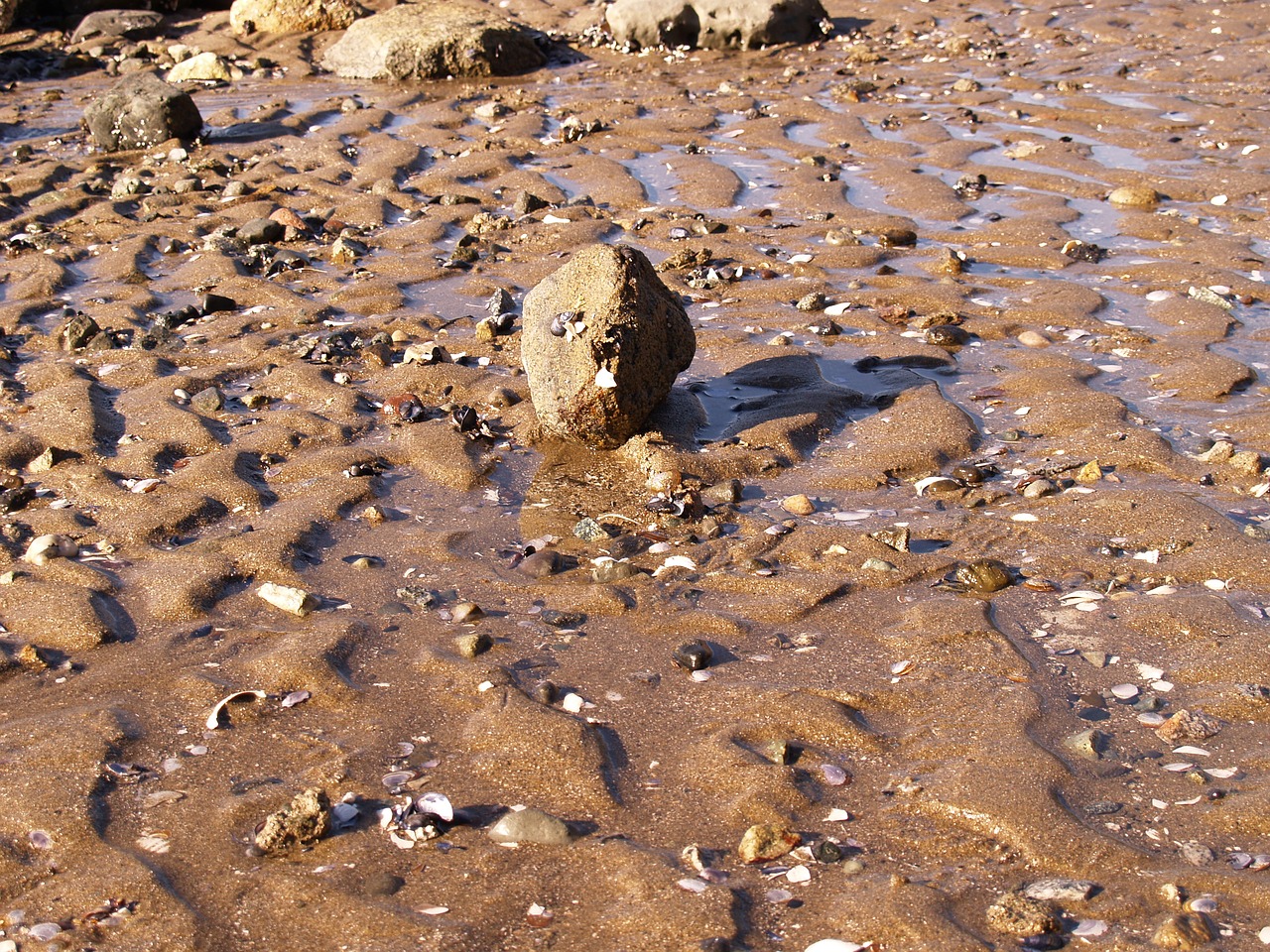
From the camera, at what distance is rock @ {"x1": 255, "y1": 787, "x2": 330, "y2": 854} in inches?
113

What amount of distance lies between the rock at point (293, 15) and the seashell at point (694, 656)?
1238cm

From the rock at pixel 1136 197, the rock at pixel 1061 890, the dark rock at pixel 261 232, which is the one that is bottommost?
the rock at pixel 1061 890

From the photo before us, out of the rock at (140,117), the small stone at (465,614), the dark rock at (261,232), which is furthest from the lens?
the rock at (140,117)

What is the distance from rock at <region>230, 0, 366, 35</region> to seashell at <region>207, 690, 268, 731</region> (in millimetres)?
12253

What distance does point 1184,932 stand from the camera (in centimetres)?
249

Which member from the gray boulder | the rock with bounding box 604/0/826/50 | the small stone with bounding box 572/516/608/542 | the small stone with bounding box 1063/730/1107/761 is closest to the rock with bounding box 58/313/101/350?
the gray boulder

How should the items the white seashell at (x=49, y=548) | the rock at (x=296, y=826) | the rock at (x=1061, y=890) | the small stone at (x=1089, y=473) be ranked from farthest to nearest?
1. the small stone at (x=1089, y=473)
2. the white seashell at (x=49, y=548)
3. the rock at (x=296, y=826)
4. the rock at (x=1061, y=890)

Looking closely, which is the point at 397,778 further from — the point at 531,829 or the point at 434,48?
the point at 434,48

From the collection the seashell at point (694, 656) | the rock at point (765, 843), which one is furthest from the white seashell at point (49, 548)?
the rock at point (765, 843)

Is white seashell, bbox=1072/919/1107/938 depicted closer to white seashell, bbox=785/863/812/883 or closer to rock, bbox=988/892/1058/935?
rock, bbox=988/892/1058/935

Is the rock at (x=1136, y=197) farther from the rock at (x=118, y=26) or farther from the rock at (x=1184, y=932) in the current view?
the rock at (x=118, y=26)

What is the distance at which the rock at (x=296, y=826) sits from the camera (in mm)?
2865

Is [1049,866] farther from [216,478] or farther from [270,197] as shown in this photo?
[270,197]

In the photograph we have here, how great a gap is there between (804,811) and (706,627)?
93cm
